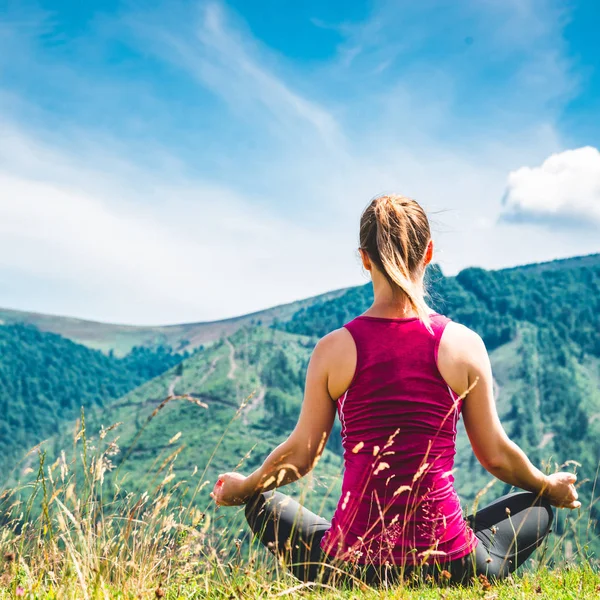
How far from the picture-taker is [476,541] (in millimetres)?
2438

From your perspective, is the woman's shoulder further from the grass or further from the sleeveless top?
the grass

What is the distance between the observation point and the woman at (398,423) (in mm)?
2303

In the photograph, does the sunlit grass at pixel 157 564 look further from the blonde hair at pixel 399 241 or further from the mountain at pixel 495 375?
the mountain at pixel 495 375

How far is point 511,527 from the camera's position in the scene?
2.61 metres

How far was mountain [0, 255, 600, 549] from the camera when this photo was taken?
91.1 metres

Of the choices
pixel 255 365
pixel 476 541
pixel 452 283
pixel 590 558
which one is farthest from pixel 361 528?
pixel 452 283

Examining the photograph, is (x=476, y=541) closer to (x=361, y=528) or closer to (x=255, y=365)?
(x=361, y=528)

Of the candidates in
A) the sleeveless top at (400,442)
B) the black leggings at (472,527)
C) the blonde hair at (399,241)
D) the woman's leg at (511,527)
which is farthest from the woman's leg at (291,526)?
the blonde hair at (399,241)

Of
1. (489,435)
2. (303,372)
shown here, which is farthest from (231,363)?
(489,435)

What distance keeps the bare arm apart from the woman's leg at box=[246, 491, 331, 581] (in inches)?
29.0

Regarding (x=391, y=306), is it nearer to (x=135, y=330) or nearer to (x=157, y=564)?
(x=157, y=564)

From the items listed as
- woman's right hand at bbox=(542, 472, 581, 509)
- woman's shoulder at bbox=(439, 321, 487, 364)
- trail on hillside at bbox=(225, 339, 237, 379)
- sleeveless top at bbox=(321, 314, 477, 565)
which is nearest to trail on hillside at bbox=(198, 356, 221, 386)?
trail on hillside at bbox=(225, 339, 237, 379)

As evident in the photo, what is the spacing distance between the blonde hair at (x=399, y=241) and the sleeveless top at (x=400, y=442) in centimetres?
13

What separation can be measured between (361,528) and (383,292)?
2.92 ft
